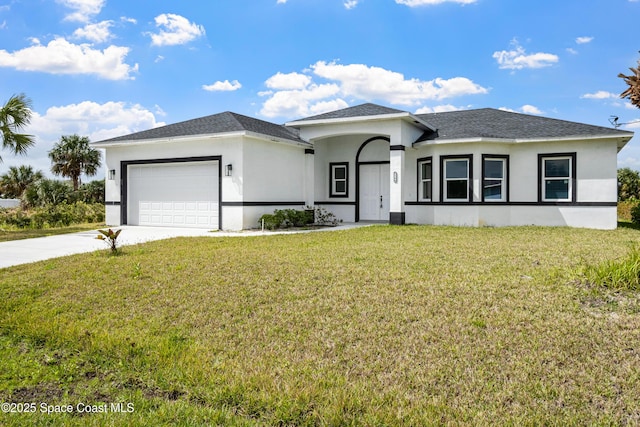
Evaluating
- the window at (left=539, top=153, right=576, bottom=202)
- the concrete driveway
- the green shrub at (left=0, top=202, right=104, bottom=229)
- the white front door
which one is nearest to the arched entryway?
the white front door

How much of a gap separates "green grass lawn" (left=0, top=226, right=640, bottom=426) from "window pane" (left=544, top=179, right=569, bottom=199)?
9.03m

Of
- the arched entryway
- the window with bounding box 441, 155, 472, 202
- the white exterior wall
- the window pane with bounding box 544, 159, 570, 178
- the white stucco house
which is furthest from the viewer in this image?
the arched entryway

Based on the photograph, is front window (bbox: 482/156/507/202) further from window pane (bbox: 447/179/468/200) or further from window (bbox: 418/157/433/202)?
window (bbox: 418/157/433/202)

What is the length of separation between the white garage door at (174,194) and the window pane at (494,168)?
9608mm

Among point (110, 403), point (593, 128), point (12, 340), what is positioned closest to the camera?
point (110, 403)

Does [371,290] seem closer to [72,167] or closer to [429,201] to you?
[429,201]

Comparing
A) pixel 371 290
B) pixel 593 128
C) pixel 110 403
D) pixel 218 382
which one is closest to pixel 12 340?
pixel 110 403

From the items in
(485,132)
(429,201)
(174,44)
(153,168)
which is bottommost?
(429,201)

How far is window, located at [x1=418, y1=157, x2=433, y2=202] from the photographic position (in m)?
16.9

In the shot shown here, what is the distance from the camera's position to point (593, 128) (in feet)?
50.8

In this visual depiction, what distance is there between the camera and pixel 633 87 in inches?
350

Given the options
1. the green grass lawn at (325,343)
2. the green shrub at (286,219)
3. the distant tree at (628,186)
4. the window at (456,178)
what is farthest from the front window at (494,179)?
the distant tree at (628,186)

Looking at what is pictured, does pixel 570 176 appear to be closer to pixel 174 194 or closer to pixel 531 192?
pixel 531 192

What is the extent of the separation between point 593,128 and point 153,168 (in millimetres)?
15884
